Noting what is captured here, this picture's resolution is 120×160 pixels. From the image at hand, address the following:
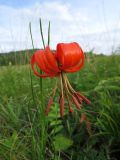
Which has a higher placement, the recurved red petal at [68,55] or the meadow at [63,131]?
the recurved red petal at [68,55]

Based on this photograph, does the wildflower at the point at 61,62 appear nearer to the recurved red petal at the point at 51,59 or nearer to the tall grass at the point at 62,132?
the recurved red petal at the point at 51,59

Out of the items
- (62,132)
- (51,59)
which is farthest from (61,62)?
(62,132)

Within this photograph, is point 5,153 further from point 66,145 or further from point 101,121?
point 101,121

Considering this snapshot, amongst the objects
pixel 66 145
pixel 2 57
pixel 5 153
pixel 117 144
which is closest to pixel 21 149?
pixel 5 153

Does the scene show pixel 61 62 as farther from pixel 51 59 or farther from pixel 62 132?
pixel 62 132

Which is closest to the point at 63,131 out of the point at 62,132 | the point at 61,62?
the point at 62,132

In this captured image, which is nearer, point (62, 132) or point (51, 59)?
point (51, 59)

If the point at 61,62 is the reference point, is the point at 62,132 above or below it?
below

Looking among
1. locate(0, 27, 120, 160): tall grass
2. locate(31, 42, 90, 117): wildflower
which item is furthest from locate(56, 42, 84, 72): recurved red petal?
locate(0, 27, 120, 160): tall grass

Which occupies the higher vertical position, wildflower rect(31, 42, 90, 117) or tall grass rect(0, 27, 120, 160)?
wildflower rect(31, 42, 90, 117)

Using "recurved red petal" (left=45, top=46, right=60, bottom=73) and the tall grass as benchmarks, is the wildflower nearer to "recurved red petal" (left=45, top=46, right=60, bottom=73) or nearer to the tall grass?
"recurved red petal" (left=45, top=46, right=60, bottom=73)

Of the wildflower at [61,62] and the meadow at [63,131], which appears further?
the meadow at [63,131]

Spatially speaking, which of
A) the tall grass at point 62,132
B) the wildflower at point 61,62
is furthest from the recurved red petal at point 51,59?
the tall grass at point 62,132
